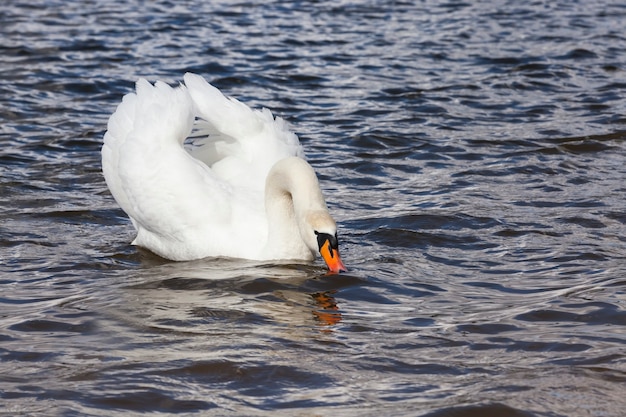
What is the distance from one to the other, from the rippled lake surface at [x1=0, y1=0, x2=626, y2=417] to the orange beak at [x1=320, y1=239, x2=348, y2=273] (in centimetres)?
15

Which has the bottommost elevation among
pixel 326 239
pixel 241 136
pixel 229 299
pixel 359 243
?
pixel 359 243

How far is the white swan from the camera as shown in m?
7.26

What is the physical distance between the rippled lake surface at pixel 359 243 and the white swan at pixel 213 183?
0.18 metres

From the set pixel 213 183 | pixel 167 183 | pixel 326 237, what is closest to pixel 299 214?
pixel 326 237

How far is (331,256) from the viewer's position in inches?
272

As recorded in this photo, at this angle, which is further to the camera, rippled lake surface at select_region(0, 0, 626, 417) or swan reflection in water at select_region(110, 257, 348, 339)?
swan reflection in water at select_region(110, 257, 348, 339)

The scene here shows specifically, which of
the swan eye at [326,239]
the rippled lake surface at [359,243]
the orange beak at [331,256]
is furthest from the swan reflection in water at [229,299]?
the swan eye at [326,239]

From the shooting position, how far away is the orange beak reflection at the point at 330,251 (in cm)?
686

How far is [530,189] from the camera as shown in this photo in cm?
926

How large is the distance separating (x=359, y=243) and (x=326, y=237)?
4.02ft

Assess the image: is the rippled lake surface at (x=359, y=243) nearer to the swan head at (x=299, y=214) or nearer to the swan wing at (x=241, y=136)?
the swan head at (x=299, y=214)

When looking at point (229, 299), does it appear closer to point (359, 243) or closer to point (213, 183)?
point (213, 183)

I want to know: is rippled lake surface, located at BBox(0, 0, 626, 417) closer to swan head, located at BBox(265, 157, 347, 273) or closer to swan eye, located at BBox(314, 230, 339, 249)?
swan head, located at BBox(265, 157, 347, 273)

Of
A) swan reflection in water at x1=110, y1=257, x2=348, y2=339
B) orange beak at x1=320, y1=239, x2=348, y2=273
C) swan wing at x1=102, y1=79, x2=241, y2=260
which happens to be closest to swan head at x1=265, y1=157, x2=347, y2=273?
orange beak at x1=320, y1=239, x2=348, y2=273
